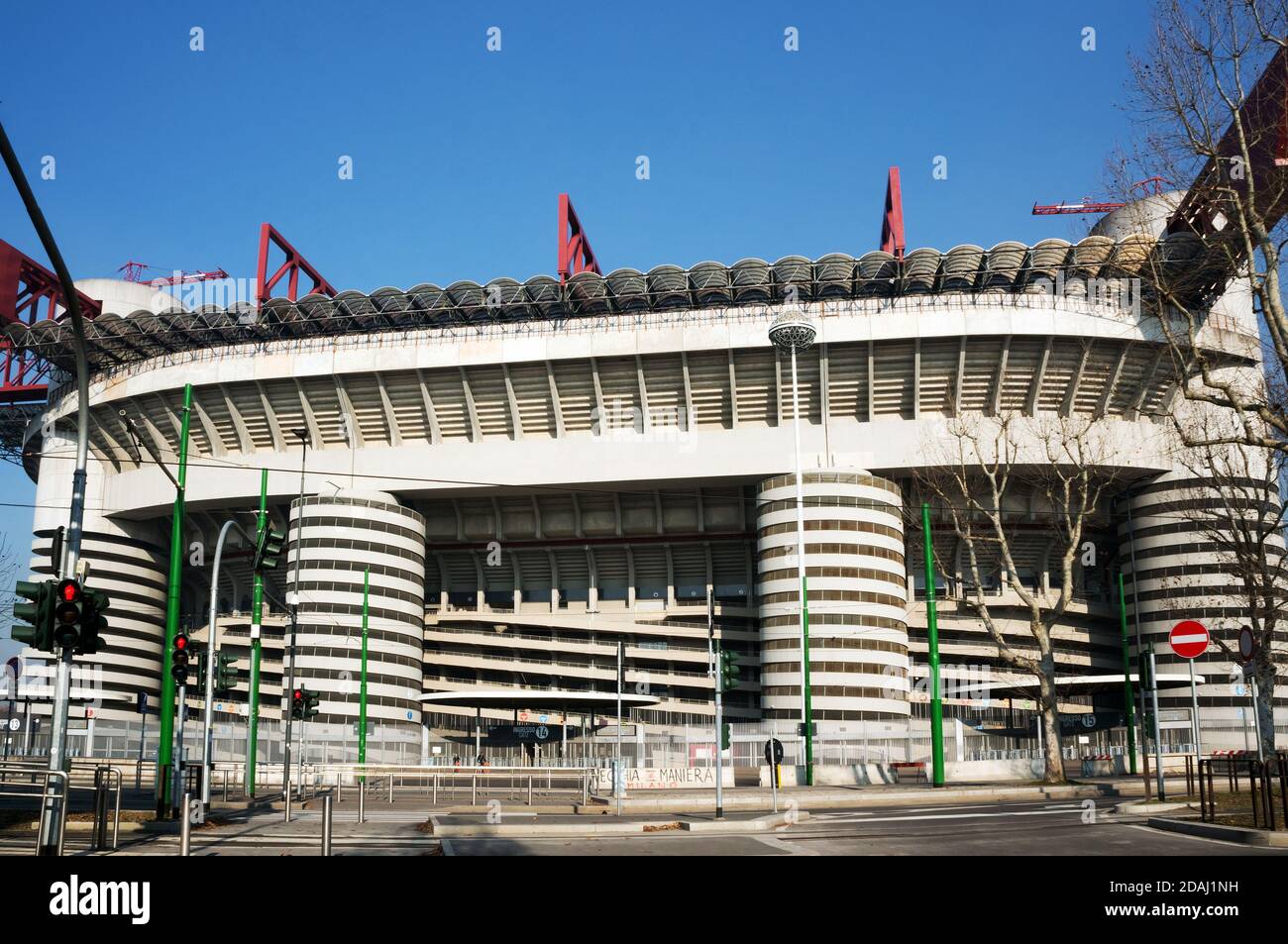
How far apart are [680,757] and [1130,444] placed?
97.8 feet

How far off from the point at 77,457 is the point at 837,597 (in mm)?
41015

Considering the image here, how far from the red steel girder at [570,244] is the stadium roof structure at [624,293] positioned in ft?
5.27

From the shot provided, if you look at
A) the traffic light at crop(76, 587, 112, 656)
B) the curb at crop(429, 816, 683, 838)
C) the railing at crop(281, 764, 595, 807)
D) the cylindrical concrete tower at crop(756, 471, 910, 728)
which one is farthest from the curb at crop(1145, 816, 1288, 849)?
the cylindrical concrete tower at crop(756, 471, 910, 728)

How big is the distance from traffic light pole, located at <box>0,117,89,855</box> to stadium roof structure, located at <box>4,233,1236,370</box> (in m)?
37.5

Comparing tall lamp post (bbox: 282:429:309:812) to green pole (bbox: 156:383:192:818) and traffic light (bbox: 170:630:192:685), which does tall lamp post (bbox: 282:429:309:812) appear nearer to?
green pole (bbox: 156:383:192:818)

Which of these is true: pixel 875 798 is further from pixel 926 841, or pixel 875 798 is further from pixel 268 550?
pixel 268 550

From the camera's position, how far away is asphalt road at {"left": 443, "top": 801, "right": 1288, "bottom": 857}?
13656 mm

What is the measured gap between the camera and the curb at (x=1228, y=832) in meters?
13.0

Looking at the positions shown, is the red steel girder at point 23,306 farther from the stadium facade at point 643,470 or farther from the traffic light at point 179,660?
the traffic light at point 179,660

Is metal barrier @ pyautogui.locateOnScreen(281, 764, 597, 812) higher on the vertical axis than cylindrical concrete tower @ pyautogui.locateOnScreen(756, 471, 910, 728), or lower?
lower

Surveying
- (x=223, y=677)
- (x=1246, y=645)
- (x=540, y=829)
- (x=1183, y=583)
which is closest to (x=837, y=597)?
(x=1183, y=583)

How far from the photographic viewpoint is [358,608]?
5688cm
